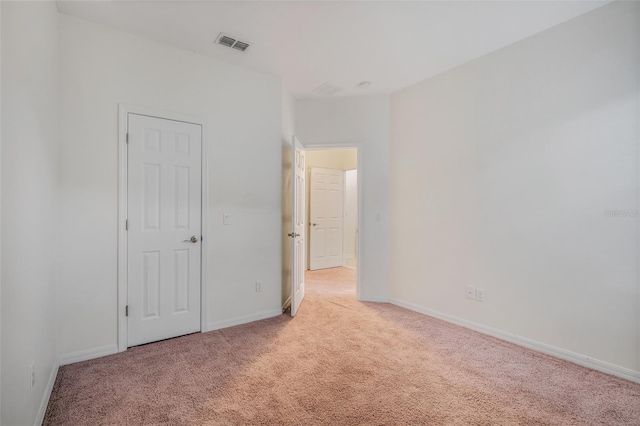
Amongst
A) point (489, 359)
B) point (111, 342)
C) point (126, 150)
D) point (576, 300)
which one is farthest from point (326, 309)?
point (126, 150)

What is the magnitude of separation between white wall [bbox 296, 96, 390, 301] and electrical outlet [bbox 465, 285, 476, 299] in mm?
1058

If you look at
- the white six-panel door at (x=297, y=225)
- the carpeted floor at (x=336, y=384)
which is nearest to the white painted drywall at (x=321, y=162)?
the white six-panel door at (x=297, y=225)

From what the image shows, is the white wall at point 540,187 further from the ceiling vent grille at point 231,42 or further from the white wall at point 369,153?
the ceiling vent grille at point 231,42

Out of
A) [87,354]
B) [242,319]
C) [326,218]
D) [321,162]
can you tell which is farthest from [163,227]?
[321,162]

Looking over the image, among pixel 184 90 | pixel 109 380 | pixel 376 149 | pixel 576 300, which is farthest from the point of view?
pixel 376 149

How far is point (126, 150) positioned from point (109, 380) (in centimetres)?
177

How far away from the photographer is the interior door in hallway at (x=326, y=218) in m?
6.01

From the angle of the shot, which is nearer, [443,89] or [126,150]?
[126,150]

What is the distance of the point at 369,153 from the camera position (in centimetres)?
406

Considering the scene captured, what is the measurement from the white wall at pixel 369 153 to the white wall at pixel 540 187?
18.5 inches

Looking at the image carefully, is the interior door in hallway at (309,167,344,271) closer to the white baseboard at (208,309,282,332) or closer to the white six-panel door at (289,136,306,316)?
the white six-panel door at (289,136,306,316)

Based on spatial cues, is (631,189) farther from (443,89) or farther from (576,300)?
(443,89)

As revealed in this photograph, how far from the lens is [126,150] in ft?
8.52

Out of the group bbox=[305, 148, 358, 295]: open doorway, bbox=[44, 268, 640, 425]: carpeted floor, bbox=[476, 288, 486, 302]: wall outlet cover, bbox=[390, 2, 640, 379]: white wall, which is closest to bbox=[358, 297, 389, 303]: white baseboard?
bbox=[390, 2, 640, 379]: white wall
